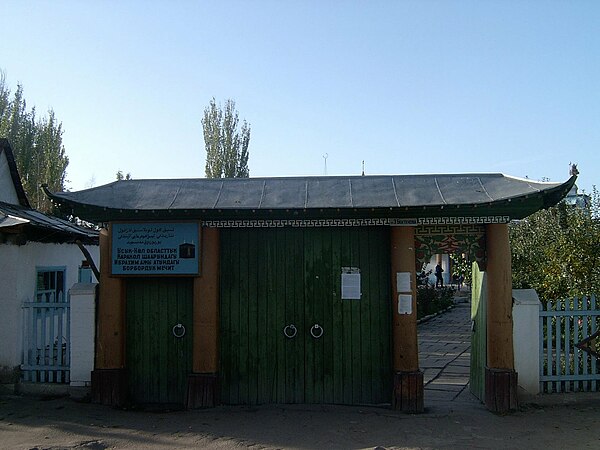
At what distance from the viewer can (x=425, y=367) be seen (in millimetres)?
11203

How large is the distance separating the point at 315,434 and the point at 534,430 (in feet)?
8.19

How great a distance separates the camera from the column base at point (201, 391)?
7.45m

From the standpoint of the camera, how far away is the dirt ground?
6.10 metres

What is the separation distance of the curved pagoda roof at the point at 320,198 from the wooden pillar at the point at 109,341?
24.9 inches

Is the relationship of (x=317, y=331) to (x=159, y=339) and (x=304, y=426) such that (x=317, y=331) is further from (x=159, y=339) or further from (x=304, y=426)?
(x=159, y=339)

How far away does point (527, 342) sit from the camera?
743 cm

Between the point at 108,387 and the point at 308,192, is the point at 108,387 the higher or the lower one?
the lower one

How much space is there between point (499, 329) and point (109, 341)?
16.8 ft

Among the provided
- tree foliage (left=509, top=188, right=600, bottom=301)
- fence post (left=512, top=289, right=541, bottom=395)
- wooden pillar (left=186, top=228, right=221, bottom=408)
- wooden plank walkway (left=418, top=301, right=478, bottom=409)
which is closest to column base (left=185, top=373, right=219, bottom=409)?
wooden pillar (left=186, top=228, right=221, bottom=408)

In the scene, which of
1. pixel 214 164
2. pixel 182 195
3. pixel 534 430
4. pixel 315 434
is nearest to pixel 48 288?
pixel 182 195

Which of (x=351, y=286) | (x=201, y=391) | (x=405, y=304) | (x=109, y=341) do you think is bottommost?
(x=201, y=391)

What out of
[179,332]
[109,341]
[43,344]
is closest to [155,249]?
[179,332]

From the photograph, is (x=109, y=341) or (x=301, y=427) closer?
(x=301, y=427)

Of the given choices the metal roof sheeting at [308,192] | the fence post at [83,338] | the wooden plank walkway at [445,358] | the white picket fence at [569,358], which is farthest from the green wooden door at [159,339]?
the white picket fence at [569,358]
